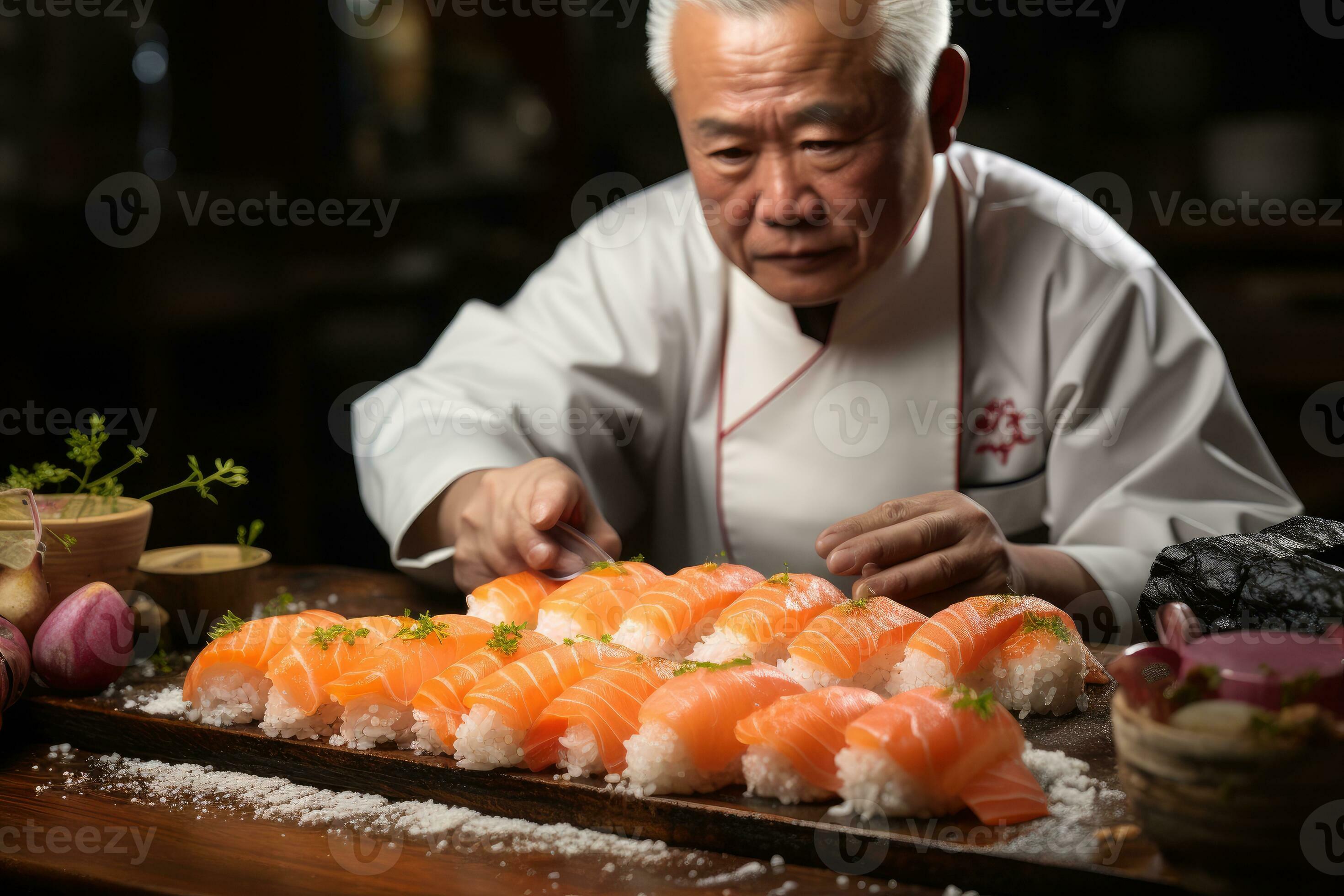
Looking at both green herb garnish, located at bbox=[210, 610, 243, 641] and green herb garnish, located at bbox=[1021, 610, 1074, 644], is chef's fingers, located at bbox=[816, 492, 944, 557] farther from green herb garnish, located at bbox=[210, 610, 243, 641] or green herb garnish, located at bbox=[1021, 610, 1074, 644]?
green herb garnish, located at bbox=[210, 610, 243, 641]

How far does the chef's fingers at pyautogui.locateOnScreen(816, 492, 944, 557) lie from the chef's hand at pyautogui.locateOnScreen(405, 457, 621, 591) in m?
0.39

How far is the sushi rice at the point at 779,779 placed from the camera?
120 cm

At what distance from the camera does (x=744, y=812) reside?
3.84ft

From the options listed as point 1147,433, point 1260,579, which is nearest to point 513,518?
point 1260,579

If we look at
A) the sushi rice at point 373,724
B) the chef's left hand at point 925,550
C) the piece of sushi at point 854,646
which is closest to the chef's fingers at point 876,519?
the chef's left hand at point 925,550

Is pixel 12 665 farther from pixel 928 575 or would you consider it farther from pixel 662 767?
pixel 928 575

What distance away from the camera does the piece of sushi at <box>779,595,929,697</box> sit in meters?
1.41

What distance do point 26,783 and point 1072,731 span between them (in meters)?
1.27

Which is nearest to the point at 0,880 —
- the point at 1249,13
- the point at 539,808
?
the point at 539,808

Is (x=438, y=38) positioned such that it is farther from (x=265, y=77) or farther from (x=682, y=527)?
(x=682, y=527)

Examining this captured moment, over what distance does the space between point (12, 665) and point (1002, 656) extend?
1.27m

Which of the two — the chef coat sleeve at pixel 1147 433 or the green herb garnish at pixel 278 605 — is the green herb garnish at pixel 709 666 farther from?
the chef coat sleeve at pixel 1147 433

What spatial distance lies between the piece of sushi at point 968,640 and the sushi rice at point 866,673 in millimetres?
18

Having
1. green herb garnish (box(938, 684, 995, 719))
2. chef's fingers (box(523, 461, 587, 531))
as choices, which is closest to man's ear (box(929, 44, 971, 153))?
chef's fingers (box(523, 461, 587, 531))
